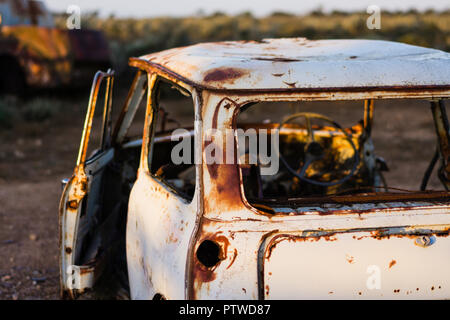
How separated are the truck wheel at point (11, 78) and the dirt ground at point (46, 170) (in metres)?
1.09

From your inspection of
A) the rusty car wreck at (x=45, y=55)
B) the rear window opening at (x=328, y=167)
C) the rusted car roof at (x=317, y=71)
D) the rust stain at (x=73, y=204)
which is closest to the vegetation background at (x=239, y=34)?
the rusty car wreck at (x=45, y=55)

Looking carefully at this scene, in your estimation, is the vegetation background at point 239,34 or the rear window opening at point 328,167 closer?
the rear window opening at point 328,167

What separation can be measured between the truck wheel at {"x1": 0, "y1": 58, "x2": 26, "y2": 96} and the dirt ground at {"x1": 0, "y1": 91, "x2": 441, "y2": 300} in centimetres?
109

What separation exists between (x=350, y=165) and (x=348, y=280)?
89.0 inches

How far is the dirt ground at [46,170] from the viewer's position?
4535 mm

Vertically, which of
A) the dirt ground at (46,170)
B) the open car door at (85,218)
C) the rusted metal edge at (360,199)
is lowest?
the dirt ground at (46,170)

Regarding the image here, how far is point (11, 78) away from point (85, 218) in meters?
9.70

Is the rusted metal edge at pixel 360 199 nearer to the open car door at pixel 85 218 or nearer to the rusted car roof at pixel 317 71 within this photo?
the rusted car roof at pixel 317 71

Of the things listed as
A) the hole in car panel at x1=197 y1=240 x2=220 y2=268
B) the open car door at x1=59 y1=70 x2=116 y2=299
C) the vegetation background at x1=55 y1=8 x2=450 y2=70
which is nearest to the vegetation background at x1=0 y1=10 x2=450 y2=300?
the vegetation background at x1=55 y1=8 x2=450 y2=70

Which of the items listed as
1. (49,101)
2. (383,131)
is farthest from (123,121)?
(49,101)

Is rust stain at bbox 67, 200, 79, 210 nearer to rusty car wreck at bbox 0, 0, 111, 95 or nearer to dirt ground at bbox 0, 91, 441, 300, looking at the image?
dirt ground at bbox 0, 91, 441, 300

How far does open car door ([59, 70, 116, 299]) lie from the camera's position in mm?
3069

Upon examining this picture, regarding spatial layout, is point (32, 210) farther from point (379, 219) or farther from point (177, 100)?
point (177, 100)

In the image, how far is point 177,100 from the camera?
14.5 m
